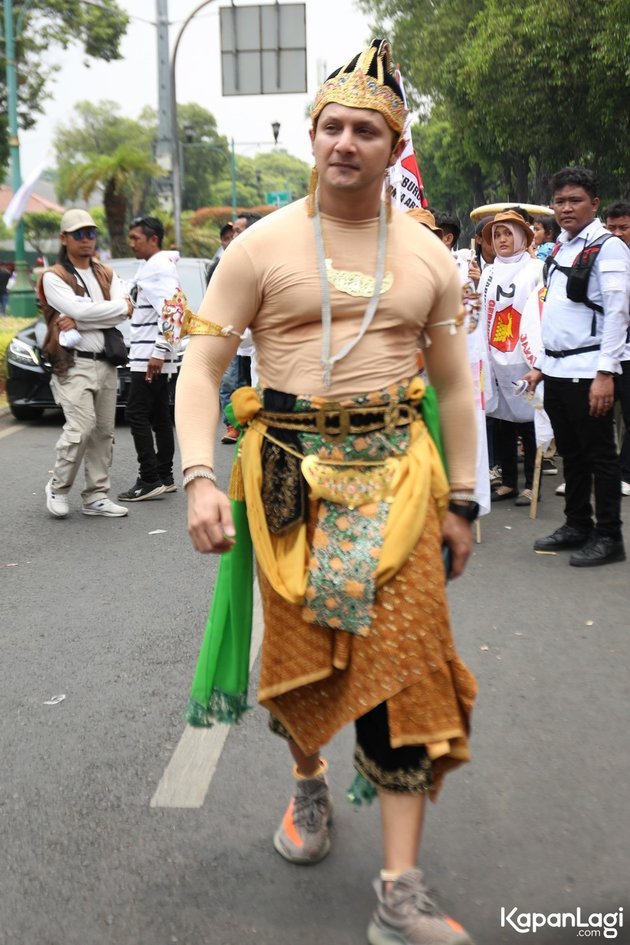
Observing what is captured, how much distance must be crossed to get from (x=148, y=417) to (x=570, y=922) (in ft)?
18.5

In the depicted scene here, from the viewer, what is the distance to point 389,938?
250cm

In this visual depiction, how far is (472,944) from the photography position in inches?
98.2

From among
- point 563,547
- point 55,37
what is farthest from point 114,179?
point 563,547

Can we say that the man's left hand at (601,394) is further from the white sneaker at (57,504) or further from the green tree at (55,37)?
the green tree at (55,37)

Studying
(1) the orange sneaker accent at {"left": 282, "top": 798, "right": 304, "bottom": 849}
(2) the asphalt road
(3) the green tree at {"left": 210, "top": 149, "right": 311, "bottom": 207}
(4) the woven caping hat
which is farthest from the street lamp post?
(3) the green tree at {"left": 210, "top": 149, "right": 311, "bottom": 207}

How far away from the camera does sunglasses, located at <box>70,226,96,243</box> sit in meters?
6.79

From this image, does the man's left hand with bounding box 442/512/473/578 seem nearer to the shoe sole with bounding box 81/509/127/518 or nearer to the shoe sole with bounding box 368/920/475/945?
the shoe sole with bounding box 368/920/475/945

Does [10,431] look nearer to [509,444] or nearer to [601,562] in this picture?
[509,444]

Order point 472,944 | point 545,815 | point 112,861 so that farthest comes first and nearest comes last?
point 545,815 < point 112,861 < point 472,944

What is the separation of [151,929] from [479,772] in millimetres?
1251

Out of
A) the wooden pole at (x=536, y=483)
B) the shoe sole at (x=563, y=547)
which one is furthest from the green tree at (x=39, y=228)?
the shoe sole at (x=563, y=547)

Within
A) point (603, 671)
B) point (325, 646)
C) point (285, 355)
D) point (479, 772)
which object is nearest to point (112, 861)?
point (325, 646)

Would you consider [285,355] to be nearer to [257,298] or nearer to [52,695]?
[257,298]

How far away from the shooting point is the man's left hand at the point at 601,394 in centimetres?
557
